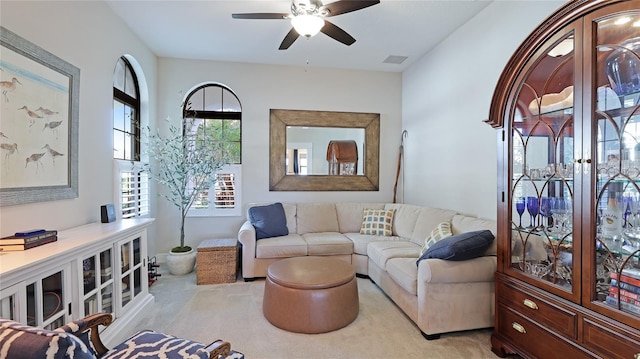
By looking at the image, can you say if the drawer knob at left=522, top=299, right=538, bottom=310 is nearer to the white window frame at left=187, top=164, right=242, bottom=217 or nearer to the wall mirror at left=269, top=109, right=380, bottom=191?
the wall mirror at left=269, top=109, right=380, bottom=191

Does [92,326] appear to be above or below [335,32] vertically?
below

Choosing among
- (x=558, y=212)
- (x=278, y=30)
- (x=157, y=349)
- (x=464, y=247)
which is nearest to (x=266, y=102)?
(x=278, y=30)

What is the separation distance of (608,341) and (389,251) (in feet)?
5.95

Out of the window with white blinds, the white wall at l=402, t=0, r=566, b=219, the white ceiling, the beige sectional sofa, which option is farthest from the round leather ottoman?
the white ceiling

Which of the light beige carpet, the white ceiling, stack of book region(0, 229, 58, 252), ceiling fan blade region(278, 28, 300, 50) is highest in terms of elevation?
the white ceiling

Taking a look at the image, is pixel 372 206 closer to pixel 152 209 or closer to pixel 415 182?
pixel 415 182

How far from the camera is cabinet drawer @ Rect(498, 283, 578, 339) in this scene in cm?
162

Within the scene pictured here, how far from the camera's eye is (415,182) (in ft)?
14.2

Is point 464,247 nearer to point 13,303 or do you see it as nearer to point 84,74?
point 13,303

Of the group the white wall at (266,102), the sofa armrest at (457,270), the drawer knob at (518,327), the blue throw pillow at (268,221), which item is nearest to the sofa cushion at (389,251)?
the sofa armrest at (457,270)

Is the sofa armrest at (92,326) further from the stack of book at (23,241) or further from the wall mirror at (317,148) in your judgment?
the wall mirror at (317,148)

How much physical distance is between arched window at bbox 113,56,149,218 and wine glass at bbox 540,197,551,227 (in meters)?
3.79

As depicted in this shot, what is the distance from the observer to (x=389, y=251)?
10.2 ft

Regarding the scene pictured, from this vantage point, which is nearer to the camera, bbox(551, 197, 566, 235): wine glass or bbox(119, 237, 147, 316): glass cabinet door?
bbox(551, 197, 566, 235): wine glass
